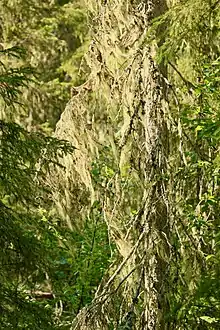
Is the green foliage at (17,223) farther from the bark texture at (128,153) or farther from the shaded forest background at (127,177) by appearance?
the bark texture at (128,153)

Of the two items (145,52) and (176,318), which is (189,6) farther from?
(176,318)

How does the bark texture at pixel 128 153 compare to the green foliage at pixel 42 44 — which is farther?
the green foliage at pixel 42 44

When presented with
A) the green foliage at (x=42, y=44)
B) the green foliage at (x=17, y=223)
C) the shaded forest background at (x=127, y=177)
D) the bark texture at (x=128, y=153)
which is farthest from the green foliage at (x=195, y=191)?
A: the green foliage at (x=42, y=44)

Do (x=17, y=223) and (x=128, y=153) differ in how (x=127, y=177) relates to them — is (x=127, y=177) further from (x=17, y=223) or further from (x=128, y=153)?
(x=17, y=223)

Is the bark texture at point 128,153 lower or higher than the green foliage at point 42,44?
lower

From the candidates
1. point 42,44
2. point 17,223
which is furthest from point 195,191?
point 42,44

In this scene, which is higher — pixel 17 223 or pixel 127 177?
pixel 127 177

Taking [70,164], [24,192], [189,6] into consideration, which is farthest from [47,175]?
[189,6]

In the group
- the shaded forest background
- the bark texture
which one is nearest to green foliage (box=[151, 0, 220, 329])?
the shaded forest background

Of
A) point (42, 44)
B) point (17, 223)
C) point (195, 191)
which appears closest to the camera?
point (17, 223)

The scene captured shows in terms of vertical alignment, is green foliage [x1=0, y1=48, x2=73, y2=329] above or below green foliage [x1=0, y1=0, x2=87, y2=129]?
below

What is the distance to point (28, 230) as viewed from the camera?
5934 millimetres

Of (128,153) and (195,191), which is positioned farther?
(195,191)

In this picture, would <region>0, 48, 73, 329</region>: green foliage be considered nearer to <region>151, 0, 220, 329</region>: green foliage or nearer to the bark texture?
the bark texture
